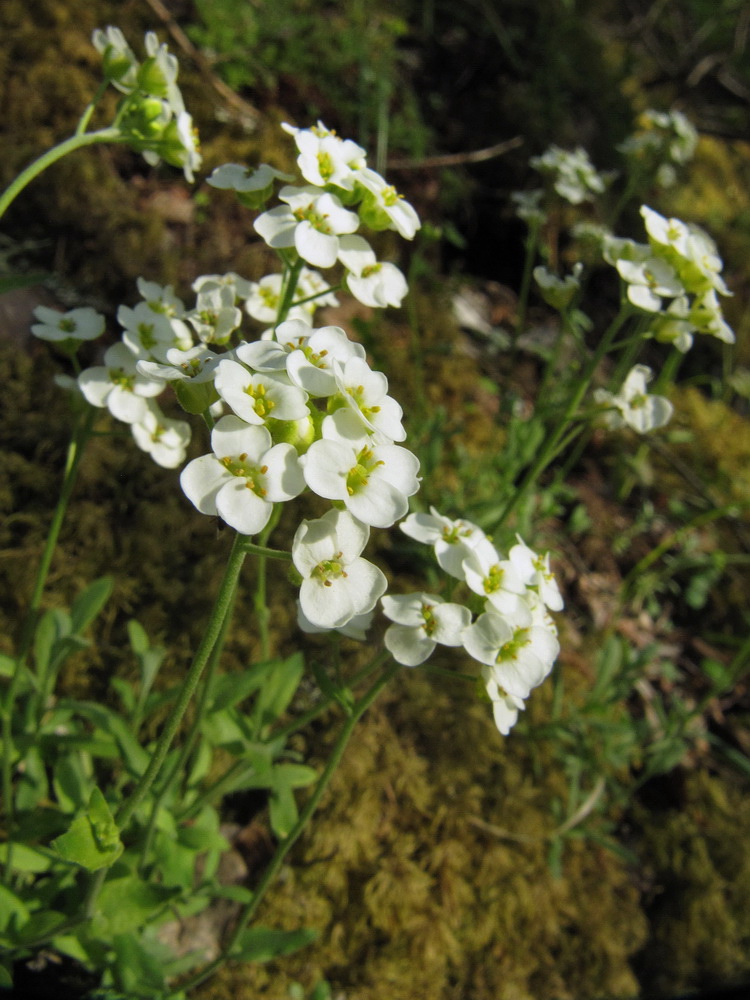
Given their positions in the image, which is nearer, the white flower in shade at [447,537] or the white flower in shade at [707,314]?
the white flower in shade at [447,537]

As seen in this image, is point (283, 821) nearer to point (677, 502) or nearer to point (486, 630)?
point (486, 630)

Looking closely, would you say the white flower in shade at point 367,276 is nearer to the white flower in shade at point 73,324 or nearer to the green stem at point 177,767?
the white flower in shade at point 73,324

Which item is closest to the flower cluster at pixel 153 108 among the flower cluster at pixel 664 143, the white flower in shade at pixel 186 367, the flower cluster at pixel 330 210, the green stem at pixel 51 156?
the green stem at pixel 51 156

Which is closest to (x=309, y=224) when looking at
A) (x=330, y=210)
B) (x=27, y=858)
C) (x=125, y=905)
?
(x=330, y=210)

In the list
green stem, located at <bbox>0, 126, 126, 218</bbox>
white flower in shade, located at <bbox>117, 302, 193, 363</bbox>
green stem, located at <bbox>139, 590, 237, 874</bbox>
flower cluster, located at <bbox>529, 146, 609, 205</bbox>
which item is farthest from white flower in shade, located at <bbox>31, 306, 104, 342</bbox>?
flower cluster, located at <bbox>529, 146, 609, 205</bbox>

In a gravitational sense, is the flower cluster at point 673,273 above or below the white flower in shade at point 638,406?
above

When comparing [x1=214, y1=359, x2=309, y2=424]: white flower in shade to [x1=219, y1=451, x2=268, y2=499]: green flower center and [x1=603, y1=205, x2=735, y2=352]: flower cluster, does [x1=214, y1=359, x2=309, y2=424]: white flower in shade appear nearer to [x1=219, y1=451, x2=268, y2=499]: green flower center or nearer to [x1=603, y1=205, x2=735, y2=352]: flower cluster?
[x1=219, y1=451, x2=268, y2=499]: green flower center

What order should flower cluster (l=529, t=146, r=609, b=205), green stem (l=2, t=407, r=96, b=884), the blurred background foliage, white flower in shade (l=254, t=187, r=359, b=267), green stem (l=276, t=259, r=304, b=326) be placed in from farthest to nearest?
flower cluster (l=529, t=146, r=609, b=205), the blurred background foliage, green stem (l=2, t=407, r=96, b=884), green stem (l=276, t=259, r=304, b=326), white flower in shade (l=254, t=187, r=359, b=267)

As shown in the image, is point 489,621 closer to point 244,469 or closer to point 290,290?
point 244,469
